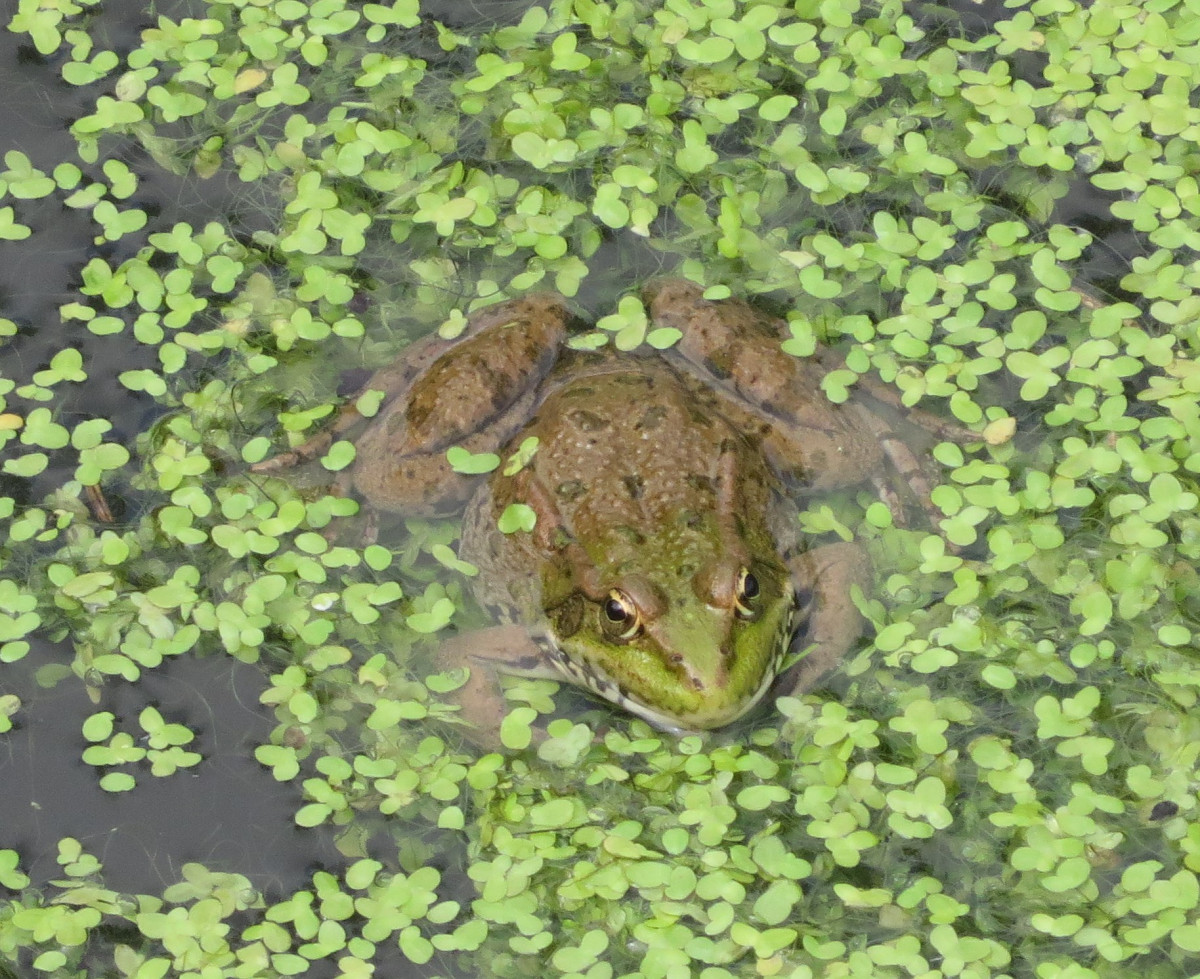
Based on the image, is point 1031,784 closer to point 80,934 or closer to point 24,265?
point 80,934

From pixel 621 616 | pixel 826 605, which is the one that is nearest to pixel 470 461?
pixel 621 616

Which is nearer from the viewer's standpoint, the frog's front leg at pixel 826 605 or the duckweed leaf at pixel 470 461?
the frog's front leg at pixel 826 605

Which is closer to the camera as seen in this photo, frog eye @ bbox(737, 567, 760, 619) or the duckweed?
frog eye @ bbox(737, 567, 760, 619)

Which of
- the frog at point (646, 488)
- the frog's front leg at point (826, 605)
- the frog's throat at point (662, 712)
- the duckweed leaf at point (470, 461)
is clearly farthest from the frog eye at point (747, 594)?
the duckweed leaf at point (470, 461)

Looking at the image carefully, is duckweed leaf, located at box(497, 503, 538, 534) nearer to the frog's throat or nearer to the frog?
the frog

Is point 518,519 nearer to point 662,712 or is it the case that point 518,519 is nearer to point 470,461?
point 470,461

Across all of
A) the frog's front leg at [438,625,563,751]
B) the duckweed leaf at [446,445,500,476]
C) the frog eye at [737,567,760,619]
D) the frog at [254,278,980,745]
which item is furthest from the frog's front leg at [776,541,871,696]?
the duckweed leaf at [446,445,500,476]

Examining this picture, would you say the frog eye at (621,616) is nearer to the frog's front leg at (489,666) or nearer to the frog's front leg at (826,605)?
the frog's front leg at (489,666)
